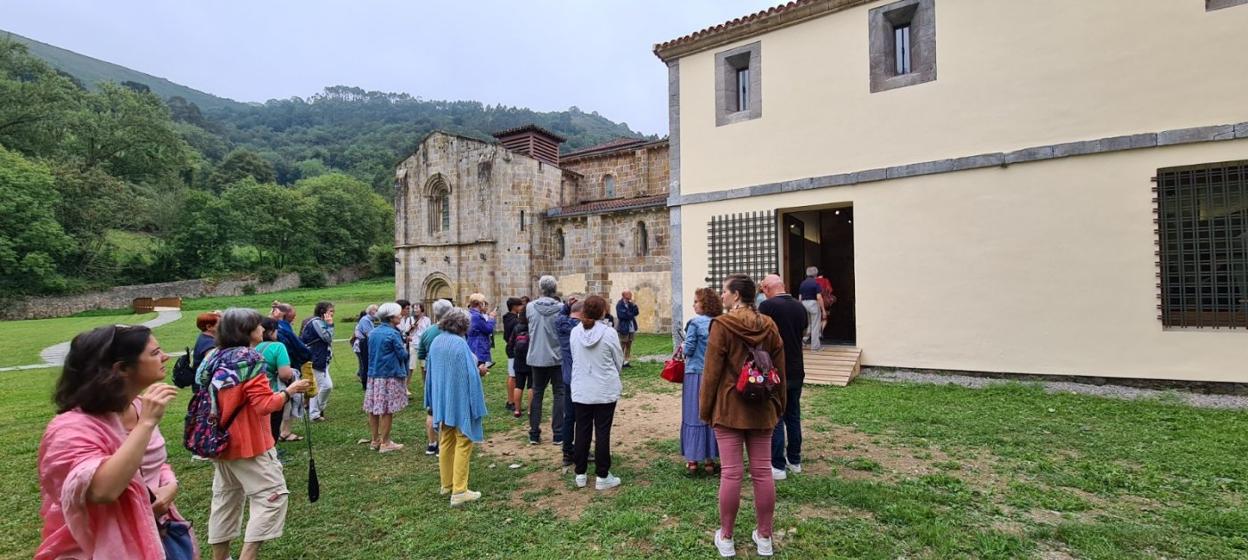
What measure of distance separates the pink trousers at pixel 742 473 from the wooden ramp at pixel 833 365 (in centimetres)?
649

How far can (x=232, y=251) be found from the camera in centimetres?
4459

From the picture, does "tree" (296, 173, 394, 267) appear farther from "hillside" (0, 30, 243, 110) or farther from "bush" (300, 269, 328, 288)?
"hillside" (0, 30, 243, 110)

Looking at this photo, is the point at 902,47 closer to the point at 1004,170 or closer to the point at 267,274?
the point at 1004,170

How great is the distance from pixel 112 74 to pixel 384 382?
609 feet

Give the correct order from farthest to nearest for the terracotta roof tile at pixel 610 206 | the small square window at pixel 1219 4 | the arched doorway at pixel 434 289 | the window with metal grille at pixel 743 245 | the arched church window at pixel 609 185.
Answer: the arched doorway at pixel 434 289 → the arched church window at pixel 609 185 → the terracotta roof tile at pixel 610 206 → the window with metal grille at pixel 743 245 → the small square window at pixel 1219 4

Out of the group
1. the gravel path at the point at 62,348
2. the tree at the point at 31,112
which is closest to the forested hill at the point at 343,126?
the tree at the point at 31,112

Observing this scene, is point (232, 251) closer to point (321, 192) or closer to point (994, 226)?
point (321, 192)

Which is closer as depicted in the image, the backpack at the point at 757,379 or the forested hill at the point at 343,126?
the backpack at the point at 757,379

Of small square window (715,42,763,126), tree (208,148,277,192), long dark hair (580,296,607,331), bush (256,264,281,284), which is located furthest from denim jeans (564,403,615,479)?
tree (208,148,277,192)

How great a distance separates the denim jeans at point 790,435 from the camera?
4957 millimetres

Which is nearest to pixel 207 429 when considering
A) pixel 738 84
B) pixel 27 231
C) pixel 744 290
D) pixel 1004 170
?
pixel 744 290

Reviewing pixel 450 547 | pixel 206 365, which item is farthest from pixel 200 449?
pixel 450 547

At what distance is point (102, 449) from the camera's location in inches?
74.7

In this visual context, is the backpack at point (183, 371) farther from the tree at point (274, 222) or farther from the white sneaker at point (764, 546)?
the tree at point (274, 222)
